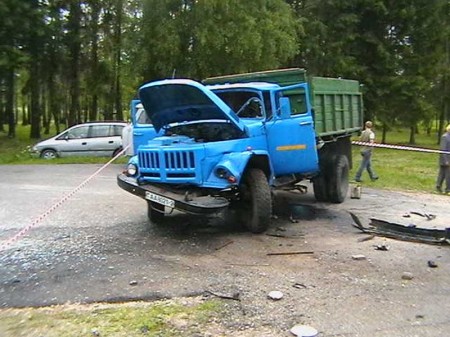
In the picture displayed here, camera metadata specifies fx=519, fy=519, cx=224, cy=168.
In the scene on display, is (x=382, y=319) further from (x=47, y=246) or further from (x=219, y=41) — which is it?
(x=219, y=41)

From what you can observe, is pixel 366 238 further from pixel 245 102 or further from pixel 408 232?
pixel 245 102

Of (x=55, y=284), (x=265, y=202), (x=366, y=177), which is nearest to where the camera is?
(x=55, y=284)

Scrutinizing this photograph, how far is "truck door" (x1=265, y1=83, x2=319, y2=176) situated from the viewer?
27.0ft

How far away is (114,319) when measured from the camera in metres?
4.55

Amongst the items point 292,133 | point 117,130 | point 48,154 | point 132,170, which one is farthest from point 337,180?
point 48,154

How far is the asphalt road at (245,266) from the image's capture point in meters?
4.78

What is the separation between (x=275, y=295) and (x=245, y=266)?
104 cm

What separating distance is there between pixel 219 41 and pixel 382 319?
15751mm

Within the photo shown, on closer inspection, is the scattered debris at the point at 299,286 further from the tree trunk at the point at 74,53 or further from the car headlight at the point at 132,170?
the tree trunk at the point at 74,53

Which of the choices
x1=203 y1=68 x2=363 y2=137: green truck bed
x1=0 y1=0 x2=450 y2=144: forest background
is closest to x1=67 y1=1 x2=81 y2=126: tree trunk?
x1=0 y1=0 x2=450 y2=144: forest background

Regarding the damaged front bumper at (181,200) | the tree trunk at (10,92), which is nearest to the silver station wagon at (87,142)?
the tree trunk at (10,92)

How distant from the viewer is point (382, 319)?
15.0ft

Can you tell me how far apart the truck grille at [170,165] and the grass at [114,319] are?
2.50 meters

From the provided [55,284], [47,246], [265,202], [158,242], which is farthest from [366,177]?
[55,284]
